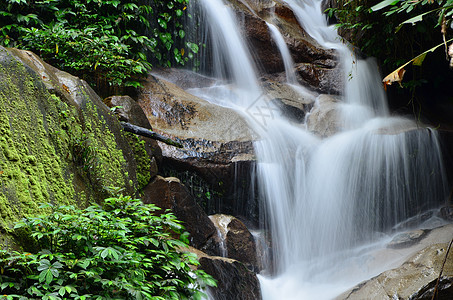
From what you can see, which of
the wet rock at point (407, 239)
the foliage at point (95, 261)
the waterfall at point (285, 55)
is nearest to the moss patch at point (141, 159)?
the foliage at point (95, 261)

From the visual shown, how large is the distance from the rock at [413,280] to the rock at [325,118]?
359cm

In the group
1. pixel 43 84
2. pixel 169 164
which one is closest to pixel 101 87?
pixel 169 164

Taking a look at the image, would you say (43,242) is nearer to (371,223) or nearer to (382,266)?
(382,266)

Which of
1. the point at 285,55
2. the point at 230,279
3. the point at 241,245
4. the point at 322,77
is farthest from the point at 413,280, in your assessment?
the point at 285,55

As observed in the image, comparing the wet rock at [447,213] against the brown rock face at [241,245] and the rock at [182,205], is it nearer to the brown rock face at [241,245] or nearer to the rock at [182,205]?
the brown rock face at [241,245]

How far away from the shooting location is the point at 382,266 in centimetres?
592

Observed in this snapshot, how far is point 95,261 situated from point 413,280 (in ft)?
11.8

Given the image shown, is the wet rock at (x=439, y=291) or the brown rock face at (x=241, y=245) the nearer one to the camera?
the wet rock at (x=439, y=291)

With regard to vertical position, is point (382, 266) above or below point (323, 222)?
below

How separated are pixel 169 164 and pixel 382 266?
333 centimetres

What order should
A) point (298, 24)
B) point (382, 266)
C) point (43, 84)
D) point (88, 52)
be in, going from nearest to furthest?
point (43, 84)
point (382, 266)
point (88, 52)
point (298, 24)

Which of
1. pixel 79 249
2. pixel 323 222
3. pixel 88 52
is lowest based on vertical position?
pixel 323 222

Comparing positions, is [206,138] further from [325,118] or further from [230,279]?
[325,118]

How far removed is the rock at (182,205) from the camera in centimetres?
523
